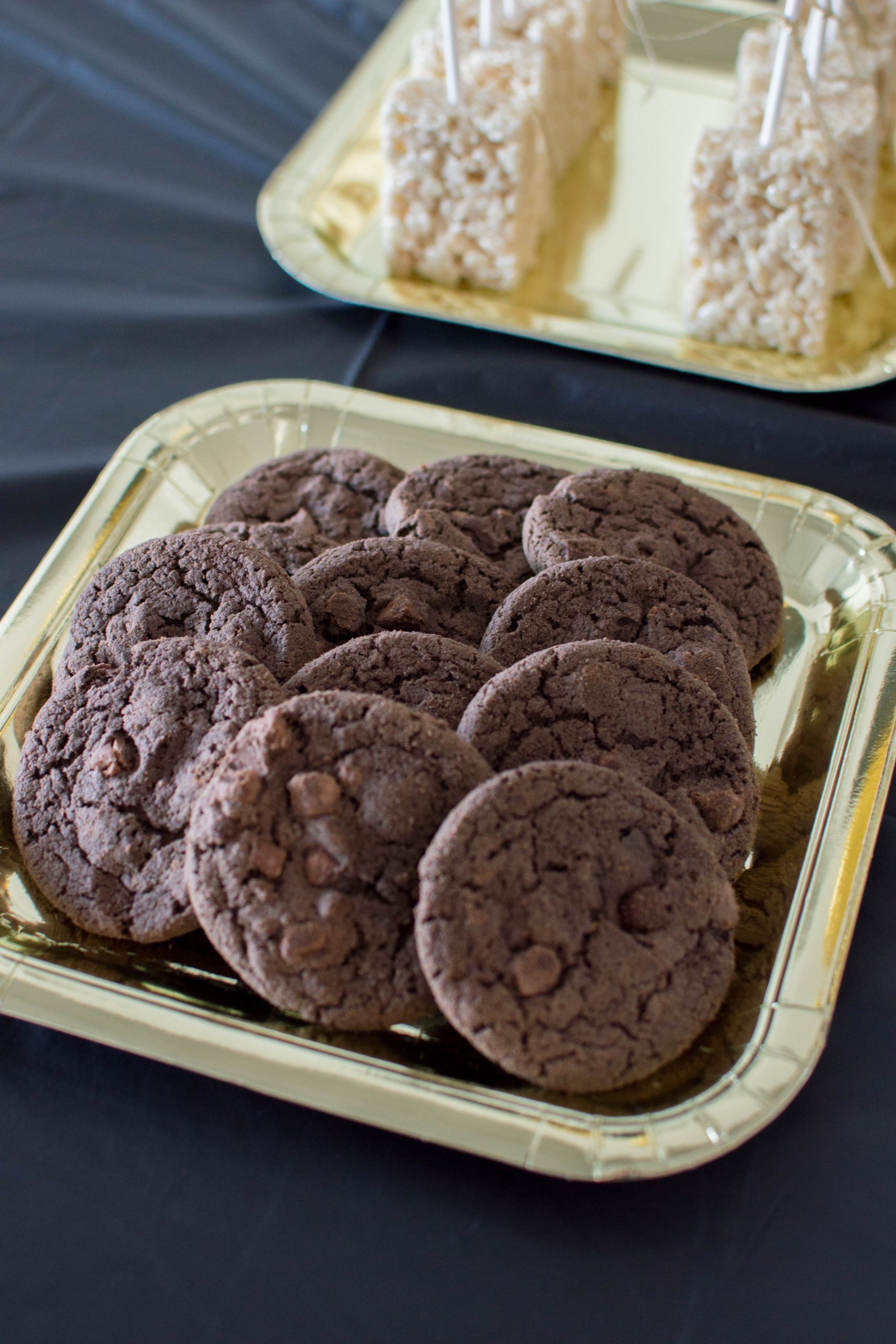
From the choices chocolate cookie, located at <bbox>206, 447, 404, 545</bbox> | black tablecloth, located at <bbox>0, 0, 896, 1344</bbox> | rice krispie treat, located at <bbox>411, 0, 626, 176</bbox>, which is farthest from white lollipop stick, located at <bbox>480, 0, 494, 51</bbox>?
black tablecloth, located at <bbox>0, 0, 896, 1344</bbox>

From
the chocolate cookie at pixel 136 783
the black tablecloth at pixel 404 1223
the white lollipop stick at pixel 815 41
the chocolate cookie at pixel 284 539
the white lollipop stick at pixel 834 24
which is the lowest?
the black tablecloth at pixel 404 1223

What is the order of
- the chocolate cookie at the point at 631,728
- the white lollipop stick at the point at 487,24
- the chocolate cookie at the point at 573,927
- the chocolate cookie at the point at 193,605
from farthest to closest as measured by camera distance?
the white lollipop stick at the point at 487,24 < the chocolate cookie at the point at 193,605 < the chocolate cookie at the point at 631,728 < the chocolate cookie at the point at 573,927

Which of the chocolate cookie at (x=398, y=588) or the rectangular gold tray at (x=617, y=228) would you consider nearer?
the chocolate cookie at (x=398, y=588)

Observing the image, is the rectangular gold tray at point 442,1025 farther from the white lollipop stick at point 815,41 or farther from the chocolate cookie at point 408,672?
the white lollipop stick at point 815,41

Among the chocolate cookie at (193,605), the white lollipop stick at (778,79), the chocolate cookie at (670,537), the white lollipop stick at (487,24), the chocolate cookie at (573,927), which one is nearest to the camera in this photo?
the chocolate cookie at (573,927)

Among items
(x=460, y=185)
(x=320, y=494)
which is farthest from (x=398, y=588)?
(x=460, y=185)

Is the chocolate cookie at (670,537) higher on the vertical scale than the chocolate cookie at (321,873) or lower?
higher

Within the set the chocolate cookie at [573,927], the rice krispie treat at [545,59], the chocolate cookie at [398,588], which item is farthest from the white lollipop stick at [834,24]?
the chocolate cookie at [573,927]
